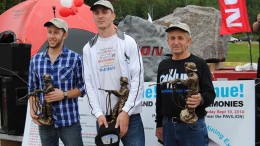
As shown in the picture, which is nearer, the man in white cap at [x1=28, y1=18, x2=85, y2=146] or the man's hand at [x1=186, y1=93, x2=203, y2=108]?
the man's hand at [x1=186, y1=93, x2=203, y2=108]

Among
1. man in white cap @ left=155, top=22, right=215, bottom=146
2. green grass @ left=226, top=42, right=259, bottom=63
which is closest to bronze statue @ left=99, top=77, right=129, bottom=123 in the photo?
man in white cap @ left=155, top=22, right=215, bottom=146

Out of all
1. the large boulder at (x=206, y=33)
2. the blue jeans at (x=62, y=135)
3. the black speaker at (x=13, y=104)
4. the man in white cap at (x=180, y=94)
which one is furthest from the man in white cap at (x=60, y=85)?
→ the large boulder at (x=206, y=33)

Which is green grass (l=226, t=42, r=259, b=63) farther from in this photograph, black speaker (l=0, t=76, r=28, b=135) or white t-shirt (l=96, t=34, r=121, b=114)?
white t-shirt (l=96, t=34, r=121, b=114)

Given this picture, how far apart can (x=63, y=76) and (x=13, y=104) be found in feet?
6.34

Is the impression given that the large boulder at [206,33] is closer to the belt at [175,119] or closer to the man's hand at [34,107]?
the man's hand at [34,107]

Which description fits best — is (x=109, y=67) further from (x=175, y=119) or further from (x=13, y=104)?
(x=13, y=104)

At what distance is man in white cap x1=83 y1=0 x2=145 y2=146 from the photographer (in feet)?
13.1

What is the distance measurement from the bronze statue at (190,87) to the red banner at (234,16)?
459cm

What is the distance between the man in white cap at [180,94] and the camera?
A: 12.7 ft

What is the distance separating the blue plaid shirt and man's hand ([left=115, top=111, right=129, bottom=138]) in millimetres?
566

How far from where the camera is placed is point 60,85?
432 cm

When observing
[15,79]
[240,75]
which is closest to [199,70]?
[15,79]

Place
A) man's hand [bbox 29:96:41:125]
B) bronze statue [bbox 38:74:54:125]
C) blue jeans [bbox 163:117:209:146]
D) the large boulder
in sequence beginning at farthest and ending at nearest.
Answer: the large boulder, man's hand [bbox 29:96:41:125], bronze statue [bbox 38:74:54:125], blue jeans [bbox 163:117:209:146]

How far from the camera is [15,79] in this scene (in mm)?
5957
